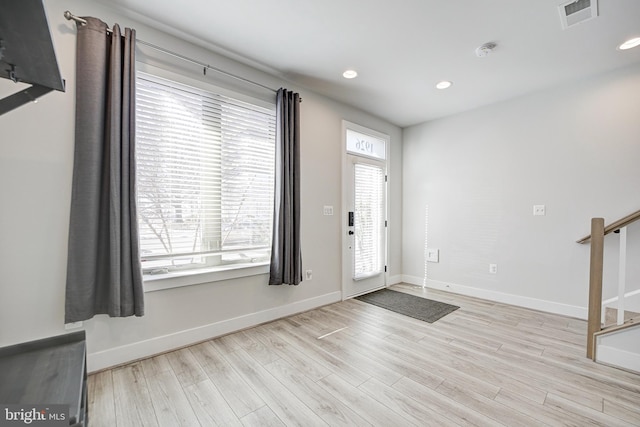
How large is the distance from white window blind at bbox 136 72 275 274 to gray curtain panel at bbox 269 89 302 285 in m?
0.16

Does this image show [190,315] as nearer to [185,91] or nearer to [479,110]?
[185,91]

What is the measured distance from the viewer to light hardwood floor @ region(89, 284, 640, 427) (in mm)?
1579

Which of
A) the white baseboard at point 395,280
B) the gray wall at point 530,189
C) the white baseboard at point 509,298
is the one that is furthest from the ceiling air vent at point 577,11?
the white baseboard at point 395,280

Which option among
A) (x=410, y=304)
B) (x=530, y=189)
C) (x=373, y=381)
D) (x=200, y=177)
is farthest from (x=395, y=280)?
(x=200, y=177)

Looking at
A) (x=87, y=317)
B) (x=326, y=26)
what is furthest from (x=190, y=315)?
(x=326, y=26)

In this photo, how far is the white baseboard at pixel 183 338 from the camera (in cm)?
201

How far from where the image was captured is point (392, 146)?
14.8ft

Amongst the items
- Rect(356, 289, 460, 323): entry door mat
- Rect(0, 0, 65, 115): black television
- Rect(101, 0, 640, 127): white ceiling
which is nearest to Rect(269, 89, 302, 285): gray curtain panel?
Rect(101, 0, 640, 127): white ceiling

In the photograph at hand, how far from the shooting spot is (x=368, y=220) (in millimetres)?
4059

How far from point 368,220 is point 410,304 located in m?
1.29

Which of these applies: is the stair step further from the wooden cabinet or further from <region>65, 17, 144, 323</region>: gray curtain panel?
<region>65, 17, 144, 323</region>: gray curtain panel

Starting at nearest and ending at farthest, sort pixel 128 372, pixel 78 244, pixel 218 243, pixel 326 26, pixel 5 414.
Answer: pixel 5 414, pixel 78 244, pixel 128 372, pixel 326 26, pixel 218 243

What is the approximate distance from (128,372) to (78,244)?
1.00m

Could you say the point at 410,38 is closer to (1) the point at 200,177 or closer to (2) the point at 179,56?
(2) the point at 179,56
